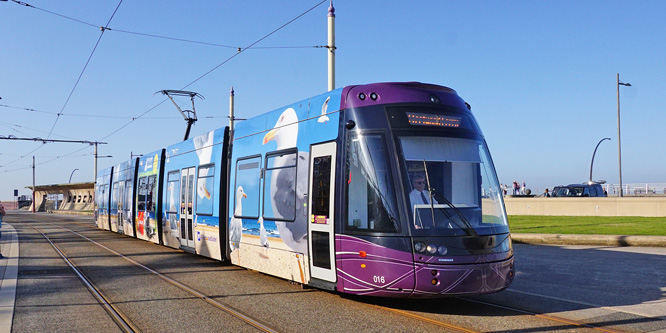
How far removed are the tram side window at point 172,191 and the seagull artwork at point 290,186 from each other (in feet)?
22.7

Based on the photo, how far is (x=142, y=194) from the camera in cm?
2108

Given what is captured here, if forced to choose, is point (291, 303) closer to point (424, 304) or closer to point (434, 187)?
point (424, 304)

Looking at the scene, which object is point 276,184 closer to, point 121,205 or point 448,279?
point 448,279

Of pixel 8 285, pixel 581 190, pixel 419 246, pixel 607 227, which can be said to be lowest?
pixel 8 285

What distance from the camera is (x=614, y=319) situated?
749 cm

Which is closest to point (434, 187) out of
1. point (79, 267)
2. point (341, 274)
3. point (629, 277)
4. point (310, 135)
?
point (341, 274)

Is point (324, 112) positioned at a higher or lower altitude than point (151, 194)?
higher

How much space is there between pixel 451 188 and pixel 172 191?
11337 millimetres

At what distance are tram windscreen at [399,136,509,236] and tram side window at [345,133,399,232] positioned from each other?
→ 27 cm

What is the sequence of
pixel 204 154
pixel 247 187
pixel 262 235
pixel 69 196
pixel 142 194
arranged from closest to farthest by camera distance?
pixel 262 235 < pixel 247 187 < pixel 204 154 < pixel 142 194 < pixel 69 196

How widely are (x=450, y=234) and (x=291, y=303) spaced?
2.63 metres

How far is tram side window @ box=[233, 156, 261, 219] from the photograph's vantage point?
37.0 feet

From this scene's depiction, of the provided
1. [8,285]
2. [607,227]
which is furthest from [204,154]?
[607,227]

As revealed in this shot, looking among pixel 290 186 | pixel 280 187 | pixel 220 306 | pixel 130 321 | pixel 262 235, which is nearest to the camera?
pixel 130 321
